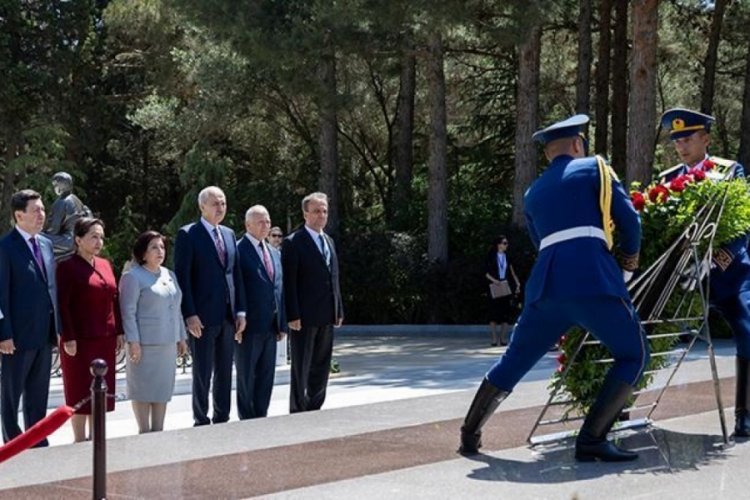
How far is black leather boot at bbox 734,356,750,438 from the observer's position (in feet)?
26.4

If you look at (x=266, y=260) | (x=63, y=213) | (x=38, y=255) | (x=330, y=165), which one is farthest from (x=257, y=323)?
(x=330, y=165)

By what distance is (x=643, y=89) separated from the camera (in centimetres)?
2317

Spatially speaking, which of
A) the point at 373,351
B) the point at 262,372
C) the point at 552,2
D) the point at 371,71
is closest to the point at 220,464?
the point at 262,372

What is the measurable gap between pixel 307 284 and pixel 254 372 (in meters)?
0.86

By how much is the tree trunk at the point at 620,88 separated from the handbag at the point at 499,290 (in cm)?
1106

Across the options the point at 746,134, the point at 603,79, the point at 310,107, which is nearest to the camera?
the point at 746,134

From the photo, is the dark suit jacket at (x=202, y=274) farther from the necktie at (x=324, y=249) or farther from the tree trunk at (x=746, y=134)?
the tree trunk at (x=746, y=134)

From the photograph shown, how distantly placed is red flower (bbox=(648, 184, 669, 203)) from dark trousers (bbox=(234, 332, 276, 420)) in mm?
3753

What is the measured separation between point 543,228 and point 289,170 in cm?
2962

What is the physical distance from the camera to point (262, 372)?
1051 cm

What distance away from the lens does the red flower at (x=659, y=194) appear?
8008 mm

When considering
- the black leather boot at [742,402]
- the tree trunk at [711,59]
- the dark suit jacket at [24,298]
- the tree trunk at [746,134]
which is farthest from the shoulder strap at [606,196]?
the tree trunk at [711,59]

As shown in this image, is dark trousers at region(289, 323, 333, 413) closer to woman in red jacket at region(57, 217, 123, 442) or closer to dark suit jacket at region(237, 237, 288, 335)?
dark suit jacket at region(237, 237, 288, 335)

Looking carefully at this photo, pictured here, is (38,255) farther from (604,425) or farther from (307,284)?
(604,425)
